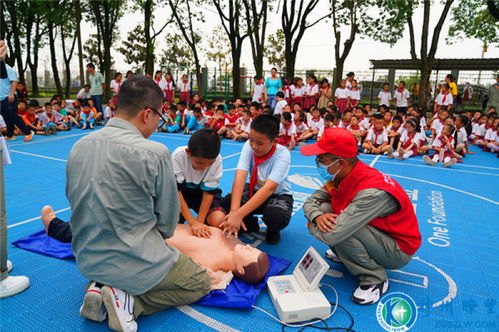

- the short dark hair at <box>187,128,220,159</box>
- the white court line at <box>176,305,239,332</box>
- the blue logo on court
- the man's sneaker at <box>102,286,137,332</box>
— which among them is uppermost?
the short dark hair at <box>187,128,220,159</box>

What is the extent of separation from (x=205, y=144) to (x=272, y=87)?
33.8 ft

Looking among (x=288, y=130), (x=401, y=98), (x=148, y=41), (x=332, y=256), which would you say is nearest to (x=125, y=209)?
(x=332, y=256)

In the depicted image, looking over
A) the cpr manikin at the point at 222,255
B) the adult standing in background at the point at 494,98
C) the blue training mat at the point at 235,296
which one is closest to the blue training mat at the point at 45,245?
the cpr manikin at the point at 222,255

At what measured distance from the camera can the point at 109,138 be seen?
6.05ft

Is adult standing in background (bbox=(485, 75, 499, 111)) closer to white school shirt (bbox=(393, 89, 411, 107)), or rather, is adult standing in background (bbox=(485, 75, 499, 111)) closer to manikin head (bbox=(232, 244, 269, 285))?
white school shirt (bbox=(393, 89, 411, 107))

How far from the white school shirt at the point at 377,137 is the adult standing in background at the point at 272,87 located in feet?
14.6

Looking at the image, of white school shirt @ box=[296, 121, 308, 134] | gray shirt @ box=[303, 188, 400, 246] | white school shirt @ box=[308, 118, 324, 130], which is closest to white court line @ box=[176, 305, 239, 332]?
gray shirt @ box=[303, 188, 400, 246]

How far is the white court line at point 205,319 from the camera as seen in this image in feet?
7.09

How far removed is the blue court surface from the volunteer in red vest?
0.22 metres

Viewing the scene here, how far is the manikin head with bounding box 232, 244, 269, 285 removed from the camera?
8.19 feet

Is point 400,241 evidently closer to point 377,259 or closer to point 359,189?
point 377,259

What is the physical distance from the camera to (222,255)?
2740 millimetres

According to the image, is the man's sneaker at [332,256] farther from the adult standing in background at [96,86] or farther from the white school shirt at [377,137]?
the adult standing in background at [96,86]

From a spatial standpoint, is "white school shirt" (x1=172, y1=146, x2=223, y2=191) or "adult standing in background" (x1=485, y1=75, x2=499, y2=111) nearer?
"white school shirt" (x1=172, y1=146, x2=223, y2=191)
